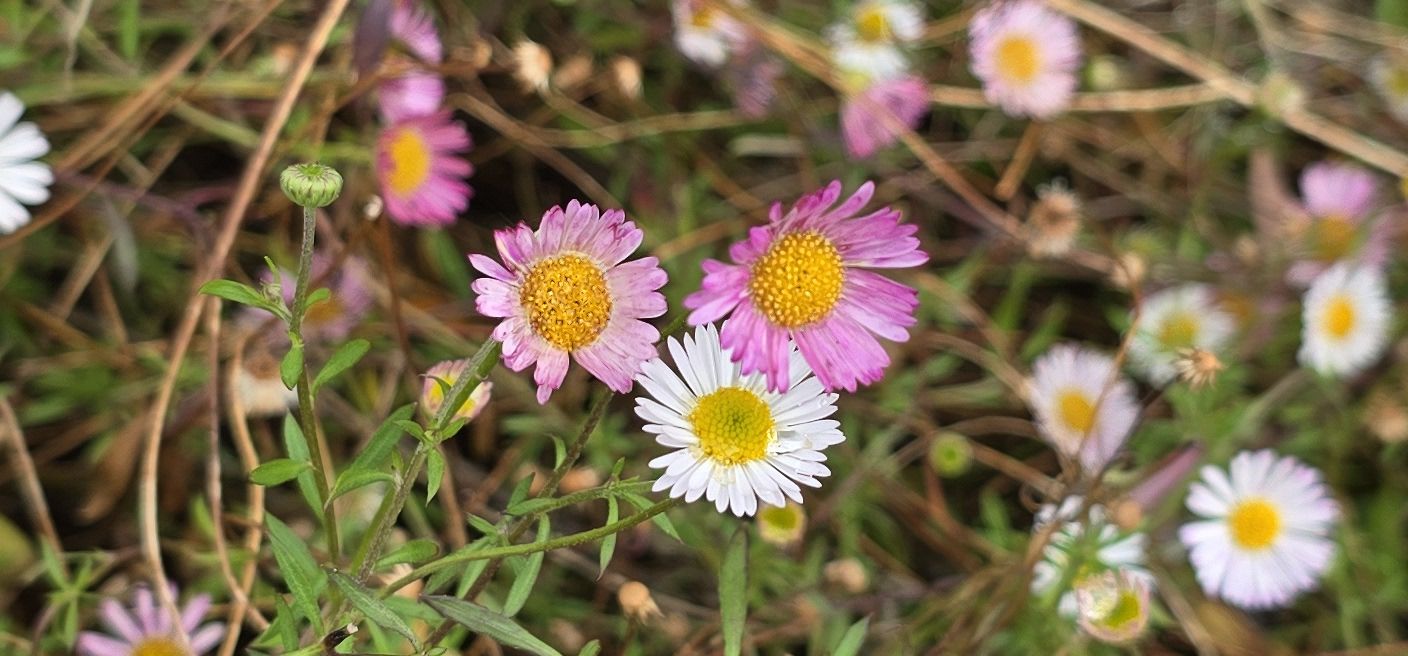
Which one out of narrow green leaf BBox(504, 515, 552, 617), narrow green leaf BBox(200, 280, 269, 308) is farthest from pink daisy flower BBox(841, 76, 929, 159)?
narrow green leaf BBox(200, 280, 269, 308)

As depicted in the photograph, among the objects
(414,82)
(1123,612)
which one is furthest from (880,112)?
(1123,612)

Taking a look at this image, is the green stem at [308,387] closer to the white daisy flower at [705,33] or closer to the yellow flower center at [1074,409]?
the white daisy flower at [705,33]

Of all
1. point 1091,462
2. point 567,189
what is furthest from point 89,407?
point 1091,462

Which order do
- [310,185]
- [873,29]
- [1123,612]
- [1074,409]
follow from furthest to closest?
[873,29] → [1074,409] → [1123,612] → [310,185]

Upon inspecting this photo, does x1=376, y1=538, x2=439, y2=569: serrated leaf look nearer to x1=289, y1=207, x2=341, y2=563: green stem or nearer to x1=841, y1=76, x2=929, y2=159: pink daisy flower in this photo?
x1=289, y1=207, x2=341, y2=563: green stem

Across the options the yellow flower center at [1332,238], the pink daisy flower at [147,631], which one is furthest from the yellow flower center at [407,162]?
the yellow flower center at [1332,238]

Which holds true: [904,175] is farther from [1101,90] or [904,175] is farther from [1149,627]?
[1149,627]

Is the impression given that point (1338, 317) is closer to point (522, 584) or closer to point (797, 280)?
point (797, 280)
